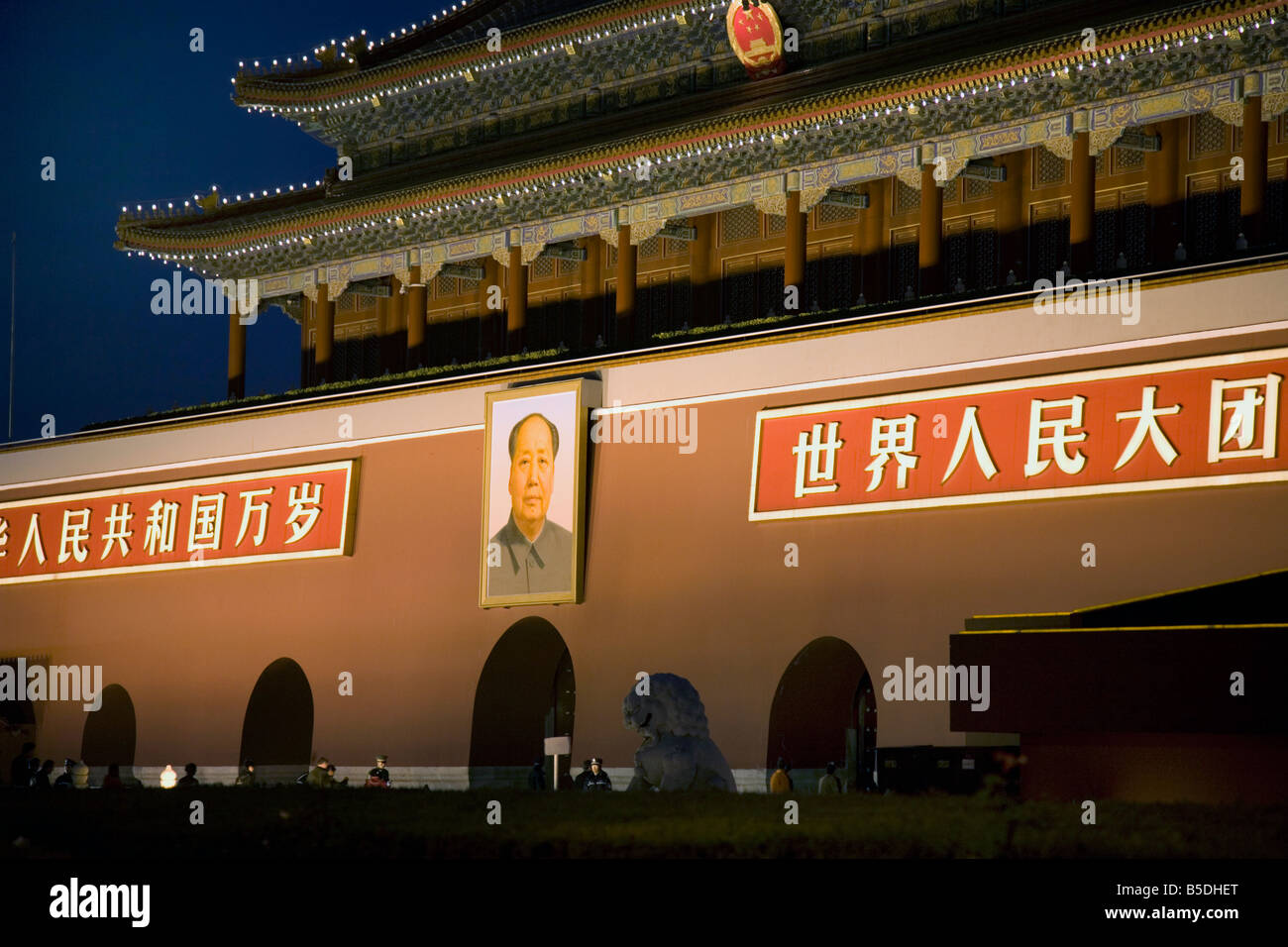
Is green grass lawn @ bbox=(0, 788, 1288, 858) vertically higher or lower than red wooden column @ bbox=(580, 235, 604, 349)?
lower

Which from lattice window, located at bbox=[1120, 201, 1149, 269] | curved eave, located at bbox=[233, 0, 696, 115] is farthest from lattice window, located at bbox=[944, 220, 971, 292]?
curved eave, located at bbox=[233, 0, 696, 115]

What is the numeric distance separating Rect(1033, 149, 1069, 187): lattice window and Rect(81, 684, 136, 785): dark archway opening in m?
14.2

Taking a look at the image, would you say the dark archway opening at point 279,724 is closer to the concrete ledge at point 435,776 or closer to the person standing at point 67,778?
the concrete ledge at point 435,776

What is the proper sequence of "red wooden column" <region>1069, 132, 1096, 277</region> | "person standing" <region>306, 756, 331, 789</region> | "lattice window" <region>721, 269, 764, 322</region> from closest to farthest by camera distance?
"person standing" <region>306, 756, 331, 789</region> → "red wooden column" <region>1069, 132, 1096, 277</region> → "lattice window" <region>721, 269, 764, 322</region>

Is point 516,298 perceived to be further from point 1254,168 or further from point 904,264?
Result: point 1254,168

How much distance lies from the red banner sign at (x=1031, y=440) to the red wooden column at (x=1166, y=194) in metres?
4.82

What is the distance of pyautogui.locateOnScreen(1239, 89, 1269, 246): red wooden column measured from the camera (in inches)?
685

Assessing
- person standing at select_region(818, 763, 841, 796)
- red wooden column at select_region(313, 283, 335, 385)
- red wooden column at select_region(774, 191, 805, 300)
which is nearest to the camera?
person standing at select_region(818, 763, 841, 796)

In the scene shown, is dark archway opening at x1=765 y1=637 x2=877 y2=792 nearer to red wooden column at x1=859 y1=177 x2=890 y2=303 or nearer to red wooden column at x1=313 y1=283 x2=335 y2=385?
red wooden column at x1=859 y1=177 x2=890 y2=303

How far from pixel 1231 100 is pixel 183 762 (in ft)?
48.8
